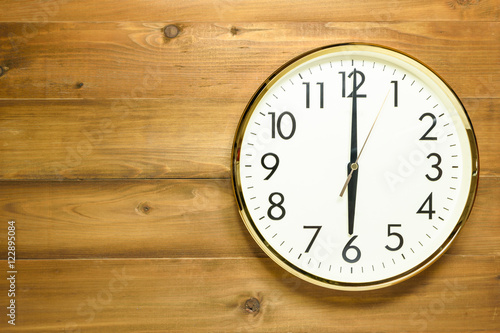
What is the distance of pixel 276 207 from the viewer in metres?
0.83

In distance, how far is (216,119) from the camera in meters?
0.87

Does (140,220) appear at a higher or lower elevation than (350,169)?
lower

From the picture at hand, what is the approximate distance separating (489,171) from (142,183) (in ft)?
2.70

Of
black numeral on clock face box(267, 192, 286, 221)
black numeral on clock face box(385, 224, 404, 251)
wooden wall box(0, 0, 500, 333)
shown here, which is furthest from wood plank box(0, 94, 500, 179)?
black numeral on clock face box(385, 224, 404, 251)

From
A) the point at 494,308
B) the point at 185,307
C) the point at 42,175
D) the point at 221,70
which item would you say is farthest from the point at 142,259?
the point at 494,308

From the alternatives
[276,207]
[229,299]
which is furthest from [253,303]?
[276,207]

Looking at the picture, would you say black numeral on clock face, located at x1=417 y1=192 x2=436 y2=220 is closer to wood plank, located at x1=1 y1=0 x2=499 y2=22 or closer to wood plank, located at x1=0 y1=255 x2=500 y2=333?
wood plank, located at x1=0 y1=255 x2=500 y2=333

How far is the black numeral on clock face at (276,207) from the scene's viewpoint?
83cm

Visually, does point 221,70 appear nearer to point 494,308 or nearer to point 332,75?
point 332,75

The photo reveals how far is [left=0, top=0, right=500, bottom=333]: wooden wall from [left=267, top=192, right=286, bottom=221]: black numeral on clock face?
86mm

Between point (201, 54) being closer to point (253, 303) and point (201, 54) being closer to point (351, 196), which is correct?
point (351, 196)

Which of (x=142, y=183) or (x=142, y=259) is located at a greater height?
(x=142, y=183)

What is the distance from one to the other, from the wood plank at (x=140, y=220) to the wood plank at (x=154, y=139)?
3cm

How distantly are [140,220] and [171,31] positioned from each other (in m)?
0.46
